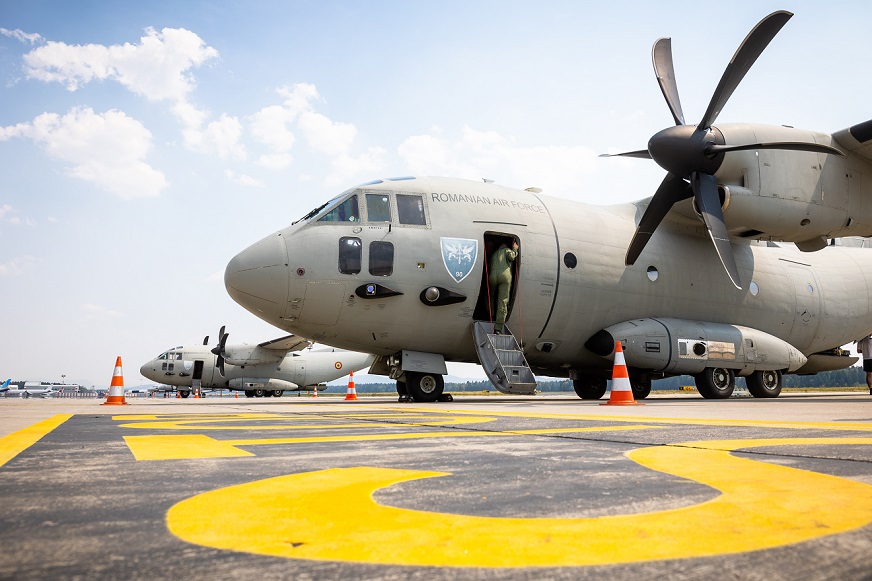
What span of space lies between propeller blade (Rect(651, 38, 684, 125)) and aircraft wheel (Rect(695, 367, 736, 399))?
17.6ft

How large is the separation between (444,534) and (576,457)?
150 cm

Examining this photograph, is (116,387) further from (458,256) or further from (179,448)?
(179,448)

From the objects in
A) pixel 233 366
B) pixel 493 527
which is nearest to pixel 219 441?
pixel 493 527

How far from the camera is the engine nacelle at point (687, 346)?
12.6 meters

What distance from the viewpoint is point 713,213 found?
11422mm

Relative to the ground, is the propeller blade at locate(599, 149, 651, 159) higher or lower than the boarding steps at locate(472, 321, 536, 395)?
higher

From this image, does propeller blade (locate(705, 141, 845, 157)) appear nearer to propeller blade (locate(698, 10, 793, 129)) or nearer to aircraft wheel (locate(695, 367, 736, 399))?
propeller blade (locate(698, 10, 793, 129))

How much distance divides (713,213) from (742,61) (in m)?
2.95

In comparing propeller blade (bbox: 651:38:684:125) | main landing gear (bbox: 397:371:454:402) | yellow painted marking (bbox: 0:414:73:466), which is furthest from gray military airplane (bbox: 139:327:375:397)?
yellow painted marking (bbox: 0:414:73:466)

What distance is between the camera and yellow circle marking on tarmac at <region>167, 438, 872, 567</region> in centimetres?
116

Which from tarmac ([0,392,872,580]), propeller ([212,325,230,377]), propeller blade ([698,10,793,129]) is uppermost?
propeller blade ([698,10,793,129])

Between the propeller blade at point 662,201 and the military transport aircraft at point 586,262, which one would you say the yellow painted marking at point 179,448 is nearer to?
the military transport aircraft at point 586,262

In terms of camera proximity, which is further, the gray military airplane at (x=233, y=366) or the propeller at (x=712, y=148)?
the gray military airplane at (x=233, y=366)

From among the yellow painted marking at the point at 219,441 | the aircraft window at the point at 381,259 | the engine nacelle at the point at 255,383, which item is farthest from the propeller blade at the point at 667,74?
the engine nacelle at the point at 255,383
